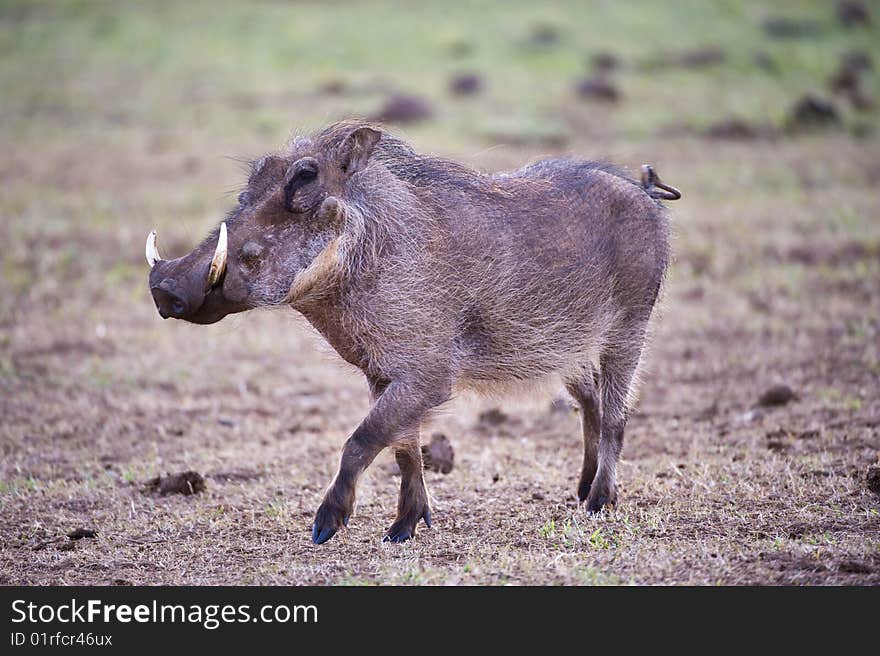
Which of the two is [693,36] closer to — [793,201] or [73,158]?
[793,201]

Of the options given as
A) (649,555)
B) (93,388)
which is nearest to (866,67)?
(93,388)

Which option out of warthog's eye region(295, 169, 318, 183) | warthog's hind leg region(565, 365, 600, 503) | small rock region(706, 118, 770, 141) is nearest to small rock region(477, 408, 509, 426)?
warthog's hind leg region(565, 365, 600, 503)

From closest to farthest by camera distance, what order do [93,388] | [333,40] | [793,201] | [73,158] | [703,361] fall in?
[93,388], [703,361], [793,201], [73,158], [333,40]

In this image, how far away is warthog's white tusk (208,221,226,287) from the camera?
4.07 meters

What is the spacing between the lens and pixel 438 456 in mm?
5660

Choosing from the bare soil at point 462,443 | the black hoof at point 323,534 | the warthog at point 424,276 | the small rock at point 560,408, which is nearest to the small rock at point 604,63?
the bare soil at point 462,443

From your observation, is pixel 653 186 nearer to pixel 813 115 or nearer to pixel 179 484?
pixel 179 484

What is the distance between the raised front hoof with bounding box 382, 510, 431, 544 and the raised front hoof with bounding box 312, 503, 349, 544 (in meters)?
0.31

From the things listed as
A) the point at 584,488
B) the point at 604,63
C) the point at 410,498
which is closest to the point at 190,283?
the point at 410,498

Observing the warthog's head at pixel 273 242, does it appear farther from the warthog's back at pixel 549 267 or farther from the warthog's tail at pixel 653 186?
the warthog's tail at pixel 653 186

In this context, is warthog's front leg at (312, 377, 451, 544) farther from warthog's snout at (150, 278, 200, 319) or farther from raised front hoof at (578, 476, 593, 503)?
raised front hoof at (578, 476, 593, 503)

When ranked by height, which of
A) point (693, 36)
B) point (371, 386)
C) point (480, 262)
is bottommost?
point (693, 36)
